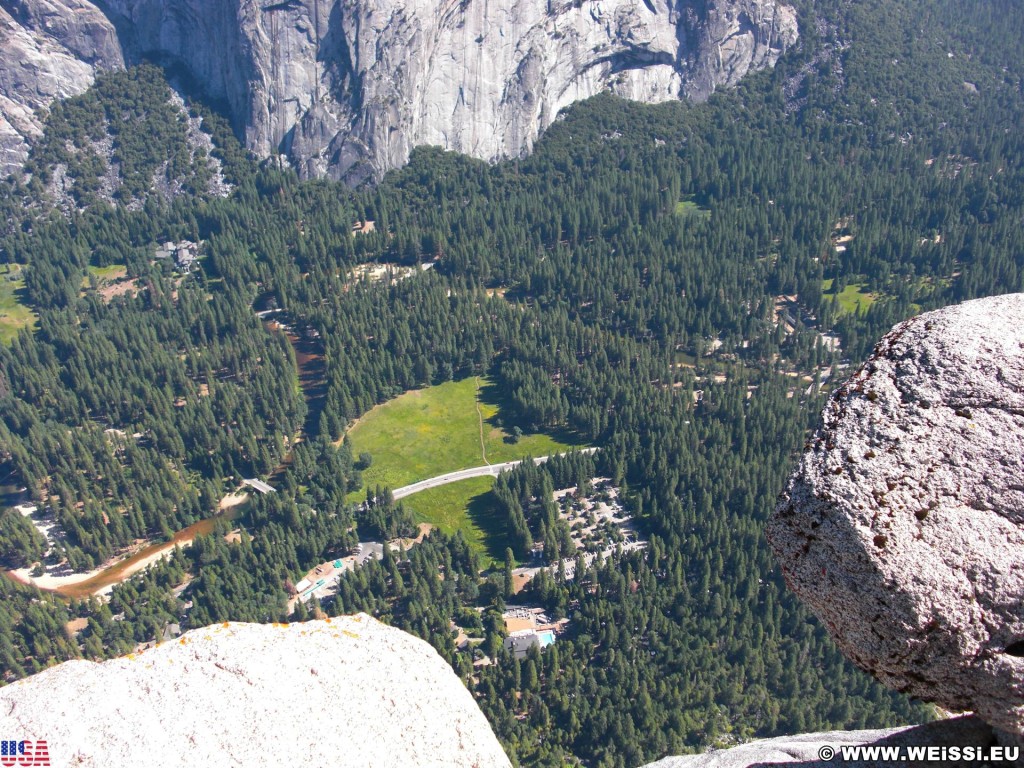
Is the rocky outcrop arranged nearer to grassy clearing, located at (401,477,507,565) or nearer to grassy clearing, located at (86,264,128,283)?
grassy clearing, located at (401,477,507,565)

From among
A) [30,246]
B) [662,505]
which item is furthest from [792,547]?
[30,246]

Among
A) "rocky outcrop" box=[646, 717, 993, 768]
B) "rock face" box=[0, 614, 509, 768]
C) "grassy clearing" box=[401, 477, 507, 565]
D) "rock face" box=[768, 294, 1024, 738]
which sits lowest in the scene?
"grassy clearing" box=[401, 477, 507, 565]

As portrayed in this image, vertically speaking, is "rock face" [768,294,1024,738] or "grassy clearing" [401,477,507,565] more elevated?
"rock face" [768,294,1024,738]

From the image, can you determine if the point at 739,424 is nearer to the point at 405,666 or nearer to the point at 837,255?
the point at 837,255

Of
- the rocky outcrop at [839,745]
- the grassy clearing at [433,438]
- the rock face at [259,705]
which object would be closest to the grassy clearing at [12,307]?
the grassy clearing at [433,438]

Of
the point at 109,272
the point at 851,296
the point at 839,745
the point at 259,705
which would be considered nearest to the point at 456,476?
the point at 851,296

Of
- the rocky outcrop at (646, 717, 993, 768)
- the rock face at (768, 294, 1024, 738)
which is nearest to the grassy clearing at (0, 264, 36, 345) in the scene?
the rocky outcrop at (646, 717, 993, 768)
